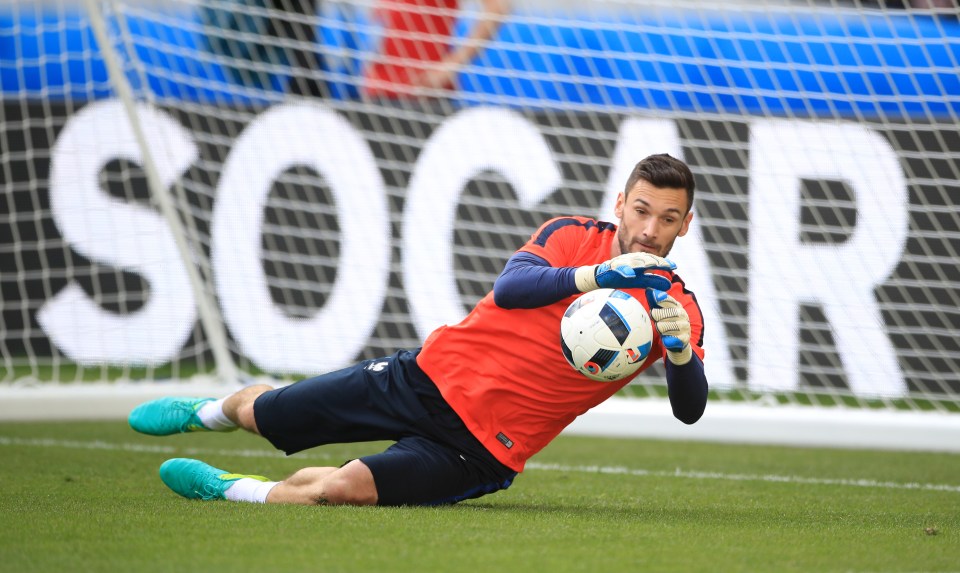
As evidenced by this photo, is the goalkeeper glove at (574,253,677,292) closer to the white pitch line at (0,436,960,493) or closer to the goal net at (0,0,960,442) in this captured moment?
the white pitch line at (0,436,960,493)

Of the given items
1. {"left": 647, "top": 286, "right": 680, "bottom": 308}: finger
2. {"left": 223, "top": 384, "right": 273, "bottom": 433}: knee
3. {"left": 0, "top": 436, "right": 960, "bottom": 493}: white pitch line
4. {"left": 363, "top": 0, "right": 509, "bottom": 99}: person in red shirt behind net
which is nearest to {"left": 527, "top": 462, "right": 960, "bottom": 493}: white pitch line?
{"left": 0, "top": 436, "right": 960, "bottom": 493}: white pitch line

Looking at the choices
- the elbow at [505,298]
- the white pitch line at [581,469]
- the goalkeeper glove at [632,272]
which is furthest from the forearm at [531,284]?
the white pitch line at [581,469]

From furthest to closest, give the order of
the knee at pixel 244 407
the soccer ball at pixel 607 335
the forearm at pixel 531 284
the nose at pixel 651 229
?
1. the knee at pixel 244 407
2. the nose at pixel 651 229
3. the forearm at pixel 531 284
4. the soccer ball at pixel 607 335

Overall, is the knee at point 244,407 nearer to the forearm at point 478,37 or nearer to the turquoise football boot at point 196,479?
the turquoise football boot at point 196,479

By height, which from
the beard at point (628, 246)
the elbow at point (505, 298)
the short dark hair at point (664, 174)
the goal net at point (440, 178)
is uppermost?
the goal net at point (440, 178)

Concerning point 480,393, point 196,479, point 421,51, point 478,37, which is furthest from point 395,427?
point 421,51

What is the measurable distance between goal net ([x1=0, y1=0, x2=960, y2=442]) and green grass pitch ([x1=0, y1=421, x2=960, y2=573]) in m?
1.58

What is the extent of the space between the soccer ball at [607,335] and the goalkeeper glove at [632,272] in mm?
91

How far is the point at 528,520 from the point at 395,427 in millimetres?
674

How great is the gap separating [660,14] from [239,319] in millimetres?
3626

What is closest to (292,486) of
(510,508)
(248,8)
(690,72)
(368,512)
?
(368,512)

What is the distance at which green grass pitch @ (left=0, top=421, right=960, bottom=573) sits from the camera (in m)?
3.32

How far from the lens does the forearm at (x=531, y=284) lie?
4078 mm

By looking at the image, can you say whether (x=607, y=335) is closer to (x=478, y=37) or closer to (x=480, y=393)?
(x=480, y=393)
